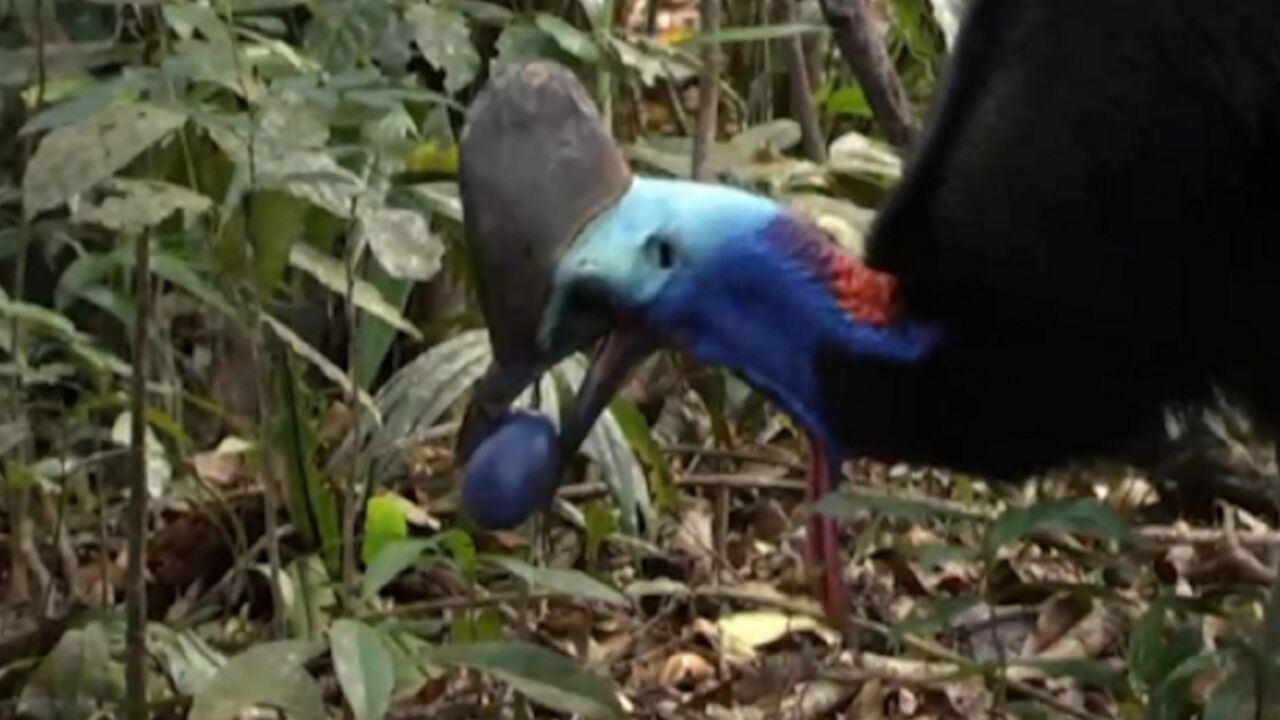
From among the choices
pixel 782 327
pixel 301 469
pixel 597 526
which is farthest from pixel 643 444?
pixel 782 327

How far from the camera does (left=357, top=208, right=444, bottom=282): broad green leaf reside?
2234 millimetres

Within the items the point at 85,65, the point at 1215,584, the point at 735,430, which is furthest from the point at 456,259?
the point at 1215,584

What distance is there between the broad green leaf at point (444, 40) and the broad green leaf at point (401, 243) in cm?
17

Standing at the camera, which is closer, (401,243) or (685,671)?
(401,243)

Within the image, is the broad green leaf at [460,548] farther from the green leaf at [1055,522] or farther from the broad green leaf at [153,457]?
the green leaf at [1055,522]

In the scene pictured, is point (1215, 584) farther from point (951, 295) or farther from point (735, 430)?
point (951, 295)

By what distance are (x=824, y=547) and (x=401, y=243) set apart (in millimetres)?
402

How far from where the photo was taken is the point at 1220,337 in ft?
6.93

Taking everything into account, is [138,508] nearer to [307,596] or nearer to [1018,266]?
[307,596]

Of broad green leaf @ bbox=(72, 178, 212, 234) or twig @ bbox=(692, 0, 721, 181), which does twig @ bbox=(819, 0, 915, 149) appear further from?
broad green leaf @ bbox=(72, 178, 212, 234)

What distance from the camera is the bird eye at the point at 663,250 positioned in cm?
208

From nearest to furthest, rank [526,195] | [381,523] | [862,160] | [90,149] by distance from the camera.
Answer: [526,195], [90,149], [381,523], [862,160]

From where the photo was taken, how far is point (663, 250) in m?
2.09

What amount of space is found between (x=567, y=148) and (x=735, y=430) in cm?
121
